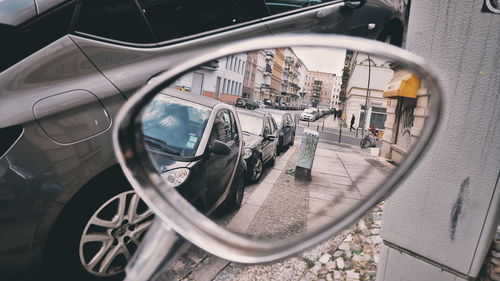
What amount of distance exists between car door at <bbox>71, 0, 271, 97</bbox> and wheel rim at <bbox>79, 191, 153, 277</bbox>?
0.77 metres

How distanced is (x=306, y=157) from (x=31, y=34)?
1.96m

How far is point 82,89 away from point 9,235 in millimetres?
926

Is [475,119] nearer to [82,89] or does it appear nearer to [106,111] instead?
[106,111]

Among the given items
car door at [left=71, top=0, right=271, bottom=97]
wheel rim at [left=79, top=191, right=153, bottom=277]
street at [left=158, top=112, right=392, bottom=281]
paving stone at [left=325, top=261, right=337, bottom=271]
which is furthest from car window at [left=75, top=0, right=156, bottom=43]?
paving stone at [left=325, top=261, right=337, bottom=271]

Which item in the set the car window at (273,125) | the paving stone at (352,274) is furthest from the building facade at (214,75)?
the paving stone at (352,274)

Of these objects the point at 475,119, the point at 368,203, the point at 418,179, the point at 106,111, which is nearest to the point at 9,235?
the point at 106,111

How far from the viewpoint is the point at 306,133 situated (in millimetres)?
1026

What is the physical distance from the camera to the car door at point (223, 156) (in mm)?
1333

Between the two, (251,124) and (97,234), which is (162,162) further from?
(97,234)

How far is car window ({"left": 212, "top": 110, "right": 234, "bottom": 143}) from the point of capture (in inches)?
58.3

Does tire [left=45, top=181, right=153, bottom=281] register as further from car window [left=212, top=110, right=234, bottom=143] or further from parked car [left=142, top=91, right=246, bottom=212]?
car window [left=212, top=110, right=234, bottom=143]

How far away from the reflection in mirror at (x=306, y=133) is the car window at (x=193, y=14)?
73 centimetres

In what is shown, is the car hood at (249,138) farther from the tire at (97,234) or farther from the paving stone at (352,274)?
the paving stone at (352,274)

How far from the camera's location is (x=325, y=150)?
86cm
